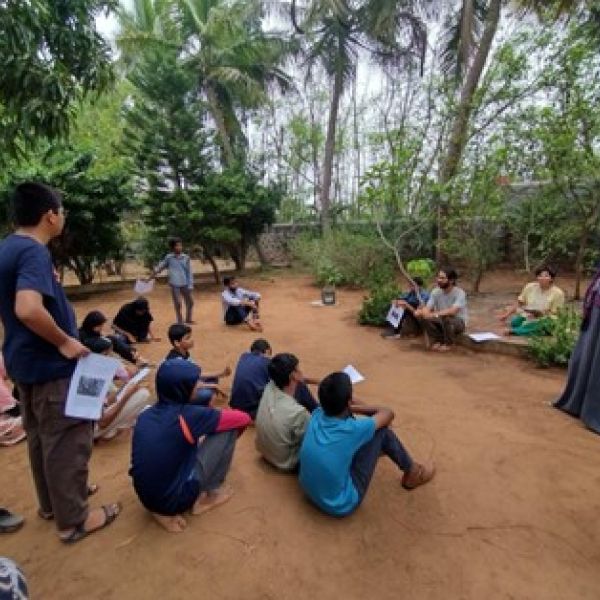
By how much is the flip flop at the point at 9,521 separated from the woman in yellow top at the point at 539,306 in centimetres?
533

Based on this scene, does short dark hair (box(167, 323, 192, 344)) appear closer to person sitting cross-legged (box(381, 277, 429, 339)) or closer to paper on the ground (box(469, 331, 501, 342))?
person sitting cross-legged (box(381, 277, 429, 339))

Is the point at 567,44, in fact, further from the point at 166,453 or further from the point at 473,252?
the point at 166,453

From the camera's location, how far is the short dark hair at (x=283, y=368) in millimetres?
3100

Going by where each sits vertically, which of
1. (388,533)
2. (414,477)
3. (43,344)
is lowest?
(388,533)

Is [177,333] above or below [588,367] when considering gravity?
above

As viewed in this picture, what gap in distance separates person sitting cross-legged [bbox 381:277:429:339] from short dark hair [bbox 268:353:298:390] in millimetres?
3724

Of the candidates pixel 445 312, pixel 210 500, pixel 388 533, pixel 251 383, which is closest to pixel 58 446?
pixel 210 500

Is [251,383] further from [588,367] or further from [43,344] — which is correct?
[588,367]

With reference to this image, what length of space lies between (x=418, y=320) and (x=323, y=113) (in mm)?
17033

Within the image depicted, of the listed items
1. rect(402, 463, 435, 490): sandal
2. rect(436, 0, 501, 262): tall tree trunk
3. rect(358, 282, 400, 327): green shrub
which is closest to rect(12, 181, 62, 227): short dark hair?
rect(402, 463, 435, 490): sandal

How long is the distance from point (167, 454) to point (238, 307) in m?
5.33

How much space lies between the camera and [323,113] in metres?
21.4

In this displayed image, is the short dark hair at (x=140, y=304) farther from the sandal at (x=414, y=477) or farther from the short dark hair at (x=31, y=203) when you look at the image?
the sandal at (x=414, y=477)

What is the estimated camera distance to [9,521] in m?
2.72
